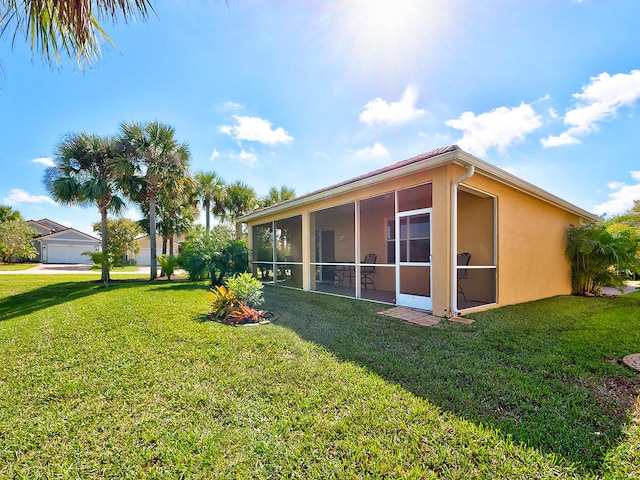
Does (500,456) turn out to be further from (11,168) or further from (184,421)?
(11,168)

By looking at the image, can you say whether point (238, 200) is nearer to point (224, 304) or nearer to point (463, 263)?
point (224, 304)

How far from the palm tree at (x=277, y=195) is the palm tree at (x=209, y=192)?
317 cm

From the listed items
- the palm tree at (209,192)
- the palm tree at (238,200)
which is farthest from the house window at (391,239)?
the palm tree at (209,192)

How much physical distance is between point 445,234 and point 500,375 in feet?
9.10

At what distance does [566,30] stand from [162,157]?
14.7m

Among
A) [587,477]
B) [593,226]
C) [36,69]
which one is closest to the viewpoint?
[587,477]

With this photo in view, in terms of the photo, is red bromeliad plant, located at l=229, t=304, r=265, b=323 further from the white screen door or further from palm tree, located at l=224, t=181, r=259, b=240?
palm tree, located at l=224, t=181, r=259, b=240

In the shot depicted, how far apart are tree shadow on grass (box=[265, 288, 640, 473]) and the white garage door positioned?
129 ft

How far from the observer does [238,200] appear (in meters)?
19.9

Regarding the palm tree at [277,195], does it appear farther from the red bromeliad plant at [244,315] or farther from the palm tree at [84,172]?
the red bromeliad plant at [244,315]

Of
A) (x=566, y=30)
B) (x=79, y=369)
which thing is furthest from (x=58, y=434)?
(x=566, y=30)

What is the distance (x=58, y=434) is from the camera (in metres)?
2.03

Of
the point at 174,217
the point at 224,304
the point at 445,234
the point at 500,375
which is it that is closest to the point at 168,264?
the point at 174,217

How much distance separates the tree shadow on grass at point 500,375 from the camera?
6.51 ft
